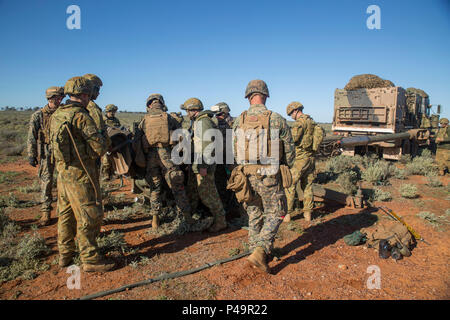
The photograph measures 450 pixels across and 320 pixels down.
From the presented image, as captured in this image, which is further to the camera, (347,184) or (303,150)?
(347,184)

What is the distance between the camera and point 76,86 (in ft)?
11.0

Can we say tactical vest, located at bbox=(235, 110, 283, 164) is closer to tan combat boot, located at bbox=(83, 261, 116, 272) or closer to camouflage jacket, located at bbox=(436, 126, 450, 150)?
tan combat boot, located at bbox=(83, 261, 116, 272)

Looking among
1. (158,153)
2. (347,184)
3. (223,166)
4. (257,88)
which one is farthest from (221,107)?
(347,184)

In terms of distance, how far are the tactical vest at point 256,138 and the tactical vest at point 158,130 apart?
1474 mm

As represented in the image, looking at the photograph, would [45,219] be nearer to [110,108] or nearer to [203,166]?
[203,166]

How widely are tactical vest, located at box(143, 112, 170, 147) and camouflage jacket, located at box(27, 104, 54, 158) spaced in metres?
1.88

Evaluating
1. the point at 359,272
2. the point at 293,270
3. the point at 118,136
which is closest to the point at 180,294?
the point at 293,270

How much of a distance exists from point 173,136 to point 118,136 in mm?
925

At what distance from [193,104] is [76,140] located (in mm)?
2058

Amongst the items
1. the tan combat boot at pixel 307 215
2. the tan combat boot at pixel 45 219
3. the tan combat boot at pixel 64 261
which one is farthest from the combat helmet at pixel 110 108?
the tan combat boot at pixel 307 215

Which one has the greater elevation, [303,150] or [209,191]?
Answer: [303,150]
